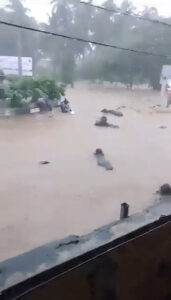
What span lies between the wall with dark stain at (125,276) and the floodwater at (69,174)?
2.16 meters

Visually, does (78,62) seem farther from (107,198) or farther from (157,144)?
(107,198)

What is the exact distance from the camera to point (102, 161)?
20.4 ft

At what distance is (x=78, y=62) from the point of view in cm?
1123

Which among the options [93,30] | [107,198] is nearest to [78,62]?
[93,30]

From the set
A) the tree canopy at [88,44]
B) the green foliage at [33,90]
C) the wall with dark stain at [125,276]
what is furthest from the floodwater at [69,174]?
the wall with dark stain at [125,276]

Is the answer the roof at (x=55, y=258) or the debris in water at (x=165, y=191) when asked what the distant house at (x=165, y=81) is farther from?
the roof at (x=55, y=258)

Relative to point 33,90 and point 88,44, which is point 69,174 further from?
point 33,90

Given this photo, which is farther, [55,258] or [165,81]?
[165,81]

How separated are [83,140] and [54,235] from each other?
15.7 ft

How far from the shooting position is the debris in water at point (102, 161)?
595 cm

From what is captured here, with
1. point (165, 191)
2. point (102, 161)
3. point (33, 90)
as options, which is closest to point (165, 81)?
point (33, 90)

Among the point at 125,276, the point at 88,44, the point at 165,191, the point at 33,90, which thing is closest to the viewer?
the point at 125,276

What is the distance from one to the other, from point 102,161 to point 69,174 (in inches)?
37.3

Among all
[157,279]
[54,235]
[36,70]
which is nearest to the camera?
[157,279]
